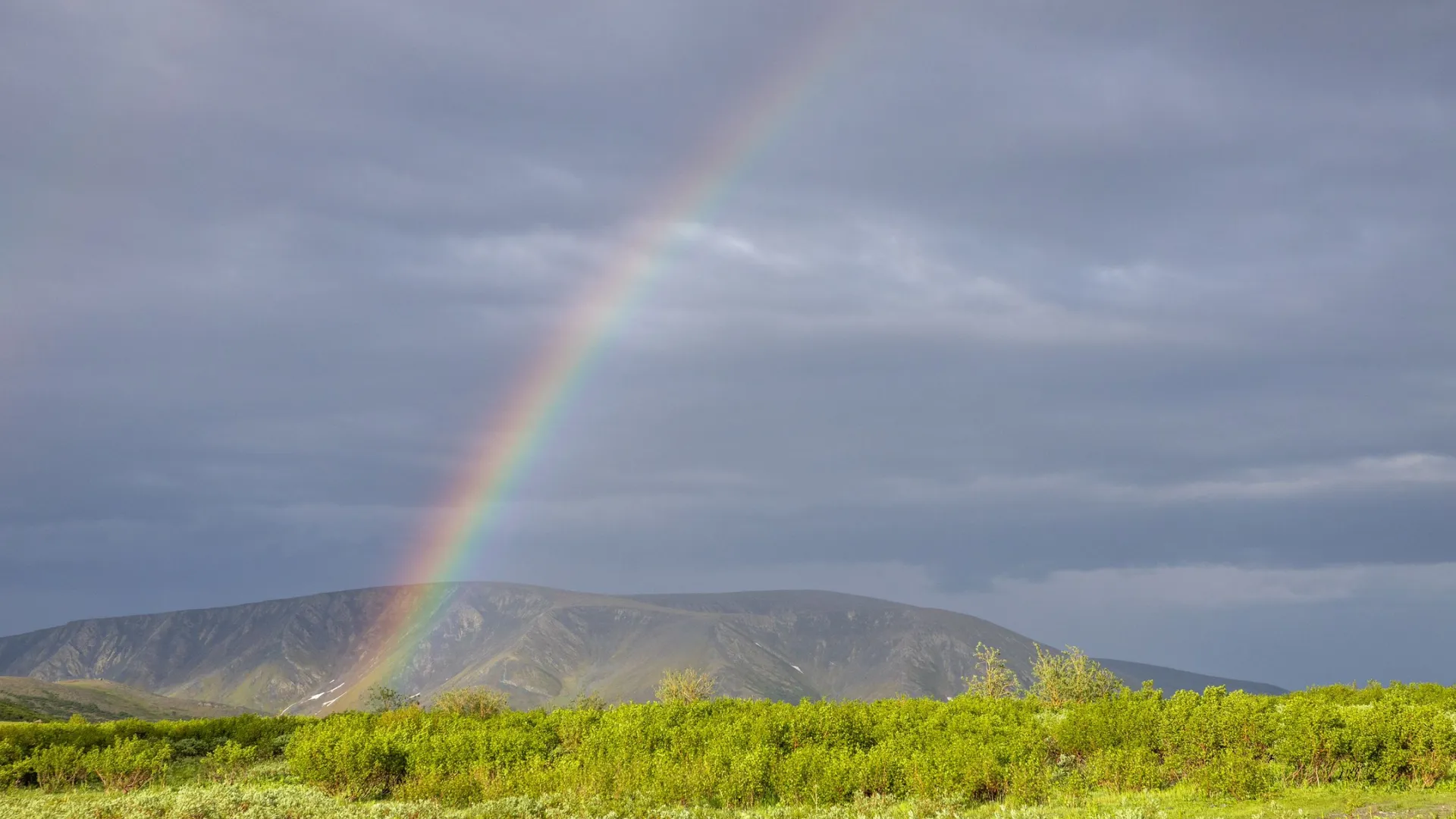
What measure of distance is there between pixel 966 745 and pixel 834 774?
15.1 feet

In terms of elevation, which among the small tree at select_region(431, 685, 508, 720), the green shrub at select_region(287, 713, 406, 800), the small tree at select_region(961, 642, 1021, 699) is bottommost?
the small tree at select_region(431, 685, 508, 720)

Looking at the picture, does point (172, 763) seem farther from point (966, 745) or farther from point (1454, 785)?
point (1454, 785)

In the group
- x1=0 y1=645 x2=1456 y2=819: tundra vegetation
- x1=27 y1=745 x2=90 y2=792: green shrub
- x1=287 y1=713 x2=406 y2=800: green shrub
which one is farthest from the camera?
x1=27 y1=745 x2=90 y2=792: green shrub

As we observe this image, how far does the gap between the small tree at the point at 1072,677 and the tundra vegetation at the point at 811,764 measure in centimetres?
4425

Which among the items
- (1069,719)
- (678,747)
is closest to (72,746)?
(678,747)

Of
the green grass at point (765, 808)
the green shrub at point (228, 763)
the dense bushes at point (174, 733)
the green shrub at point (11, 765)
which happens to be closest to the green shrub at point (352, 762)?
the green grass at point (765, 808)

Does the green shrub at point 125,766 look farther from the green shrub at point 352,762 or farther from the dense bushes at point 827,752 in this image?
the green shrub at point 352,762

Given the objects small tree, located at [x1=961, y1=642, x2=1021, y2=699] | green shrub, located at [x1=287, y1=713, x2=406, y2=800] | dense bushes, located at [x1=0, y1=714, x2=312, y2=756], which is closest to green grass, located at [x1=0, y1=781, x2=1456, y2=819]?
green shrub, located at [x1=287, y1=713, x2=406, y2=800]

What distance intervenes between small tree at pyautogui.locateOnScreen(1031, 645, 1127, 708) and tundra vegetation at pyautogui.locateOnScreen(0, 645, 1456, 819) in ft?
145

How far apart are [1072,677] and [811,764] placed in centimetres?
7580

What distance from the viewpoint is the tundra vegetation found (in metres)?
28.2

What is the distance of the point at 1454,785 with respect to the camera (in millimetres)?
27531

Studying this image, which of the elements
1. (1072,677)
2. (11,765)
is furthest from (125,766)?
(1072,677)

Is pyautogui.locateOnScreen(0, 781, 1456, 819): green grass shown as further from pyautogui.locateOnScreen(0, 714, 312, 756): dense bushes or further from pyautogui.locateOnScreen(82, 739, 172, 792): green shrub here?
pyautogui.locateOnScreen(0, 714, 312, 756): dense bushes
